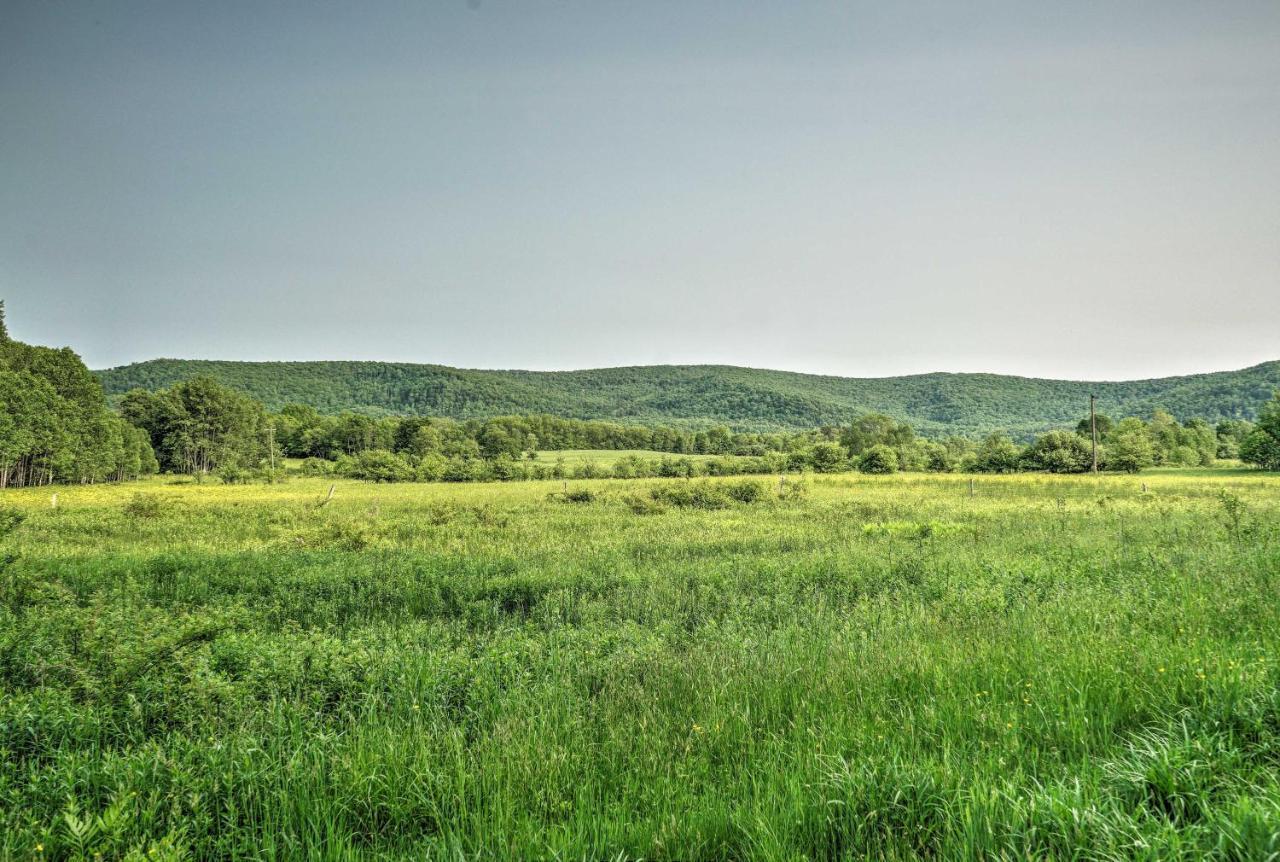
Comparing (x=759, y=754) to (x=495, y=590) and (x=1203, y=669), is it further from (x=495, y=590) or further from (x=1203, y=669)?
(x=495, y=590)

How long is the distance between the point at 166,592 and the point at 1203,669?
16099 mm

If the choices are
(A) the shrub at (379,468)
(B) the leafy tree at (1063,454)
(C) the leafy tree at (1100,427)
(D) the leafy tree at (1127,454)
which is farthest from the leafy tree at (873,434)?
(A) the shrub at (379,468)

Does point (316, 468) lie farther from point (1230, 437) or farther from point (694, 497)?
point (1230, 437)

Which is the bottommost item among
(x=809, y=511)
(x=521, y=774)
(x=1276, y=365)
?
(x=809, y=511)

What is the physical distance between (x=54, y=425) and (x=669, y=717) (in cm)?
7617

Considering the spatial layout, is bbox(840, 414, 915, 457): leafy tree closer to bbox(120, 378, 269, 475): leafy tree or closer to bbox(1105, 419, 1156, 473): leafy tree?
bbox(1105, 419, 1156, 473): leafy tree

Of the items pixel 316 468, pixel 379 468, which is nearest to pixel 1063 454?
pixel 379 468

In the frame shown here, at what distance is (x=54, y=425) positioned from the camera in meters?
57.1

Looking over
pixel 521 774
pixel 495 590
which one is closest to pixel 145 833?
pixel 521 774

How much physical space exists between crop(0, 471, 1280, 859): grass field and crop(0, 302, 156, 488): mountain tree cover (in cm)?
5748

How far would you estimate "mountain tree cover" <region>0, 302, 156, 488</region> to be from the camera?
2056 inches

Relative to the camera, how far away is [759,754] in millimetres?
4332

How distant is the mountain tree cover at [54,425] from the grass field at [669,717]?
57.5 m

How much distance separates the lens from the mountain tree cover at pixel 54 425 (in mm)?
52219
